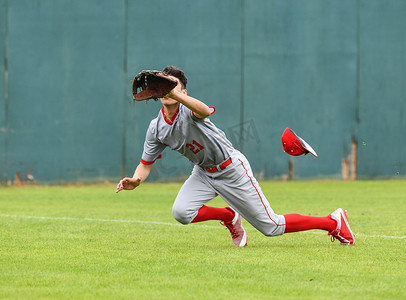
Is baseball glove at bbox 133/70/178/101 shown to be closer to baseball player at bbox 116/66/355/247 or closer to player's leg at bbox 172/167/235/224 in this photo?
baseball player at bbox 116/66/355/247

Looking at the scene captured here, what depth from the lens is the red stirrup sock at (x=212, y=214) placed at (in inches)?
300

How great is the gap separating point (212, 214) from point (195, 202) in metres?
0.31

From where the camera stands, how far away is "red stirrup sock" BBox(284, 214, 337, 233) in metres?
7.43

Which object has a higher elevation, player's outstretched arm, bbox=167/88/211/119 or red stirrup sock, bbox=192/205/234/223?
player's outstretched arm, bbox=167/88/211/119

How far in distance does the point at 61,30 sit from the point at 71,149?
8.94 feet

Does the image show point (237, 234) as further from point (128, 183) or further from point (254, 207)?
point (128, 183)

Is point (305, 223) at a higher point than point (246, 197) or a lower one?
lower

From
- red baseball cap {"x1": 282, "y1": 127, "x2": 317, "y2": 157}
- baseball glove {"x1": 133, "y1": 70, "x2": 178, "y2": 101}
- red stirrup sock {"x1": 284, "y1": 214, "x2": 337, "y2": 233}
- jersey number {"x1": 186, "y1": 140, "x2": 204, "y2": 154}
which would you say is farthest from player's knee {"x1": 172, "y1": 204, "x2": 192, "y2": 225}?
baseball glove {"x1": 133, "y1": 70, "x2": 178, "y2": 101}

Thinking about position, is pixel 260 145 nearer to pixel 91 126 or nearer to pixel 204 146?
pixel 91 126

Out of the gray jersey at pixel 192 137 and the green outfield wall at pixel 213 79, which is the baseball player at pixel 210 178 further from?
the green outfield wall at pixel 213 79

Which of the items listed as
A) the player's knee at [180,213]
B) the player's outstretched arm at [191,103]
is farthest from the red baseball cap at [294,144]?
the player's knee at [180,213]

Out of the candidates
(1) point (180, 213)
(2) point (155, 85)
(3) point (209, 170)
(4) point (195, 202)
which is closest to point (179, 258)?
(1) point (180, 213)

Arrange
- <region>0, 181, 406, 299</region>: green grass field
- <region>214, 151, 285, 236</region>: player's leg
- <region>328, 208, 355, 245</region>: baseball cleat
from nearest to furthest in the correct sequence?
1. <region>0, 181, 406, 299</region>: green grass field
2. <region>214, 151, 285, 236</region>: player's leg
3. <region>328, 208, 355, 245</region>: baseball cleat

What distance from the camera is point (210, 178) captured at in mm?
7531
